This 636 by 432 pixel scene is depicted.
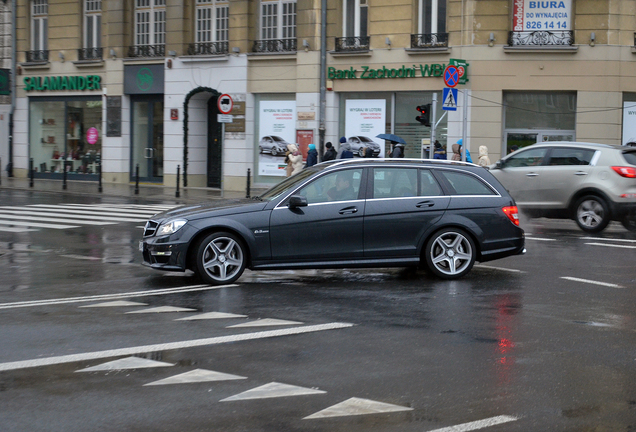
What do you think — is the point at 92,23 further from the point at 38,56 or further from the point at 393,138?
the point at 393,138

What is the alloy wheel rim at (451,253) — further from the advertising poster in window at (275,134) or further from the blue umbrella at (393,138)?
the advertising poster in window at (275,134)

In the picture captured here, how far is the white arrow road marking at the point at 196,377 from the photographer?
5.68 metres

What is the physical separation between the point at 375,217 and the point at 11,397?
5640 millimetres

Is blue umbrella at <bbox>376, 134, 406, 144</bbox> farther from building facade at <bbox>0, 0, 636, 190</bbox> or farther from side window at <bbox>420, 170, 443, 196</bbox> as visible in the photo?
side window at <bbox>420, 170, 443, 196</bbox>

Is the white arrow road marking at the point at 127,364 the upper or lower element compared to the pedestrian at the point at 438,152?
lower

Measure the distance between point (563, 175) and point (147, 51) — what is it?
19.3 m

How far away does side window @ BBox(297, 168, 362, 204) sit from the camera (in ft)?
33.5

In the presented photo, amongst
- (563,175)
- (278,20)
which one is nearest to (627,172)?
(563,175)

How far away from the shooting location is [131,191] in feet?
91.5

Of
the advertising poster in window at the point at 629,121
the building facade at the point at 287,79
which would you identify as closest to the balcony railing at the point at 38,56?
the building facade at the point at 287,79

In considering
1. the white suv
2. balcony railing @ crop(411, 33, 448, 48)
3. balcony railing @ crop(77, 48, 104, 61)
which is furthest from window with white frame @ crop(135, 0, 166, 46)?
the white suv

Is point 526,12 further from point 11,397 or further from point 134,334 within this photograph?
point 11,397

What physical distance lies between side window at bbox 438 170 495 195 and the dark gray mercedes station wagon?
12 mm

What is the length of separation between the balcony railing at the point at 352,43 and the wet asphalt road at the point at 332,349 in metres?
17.2
